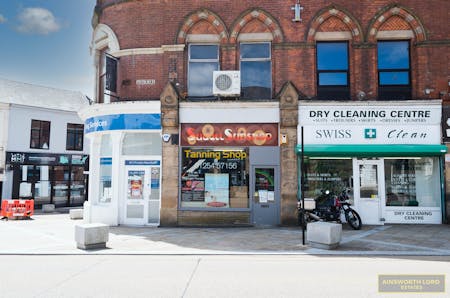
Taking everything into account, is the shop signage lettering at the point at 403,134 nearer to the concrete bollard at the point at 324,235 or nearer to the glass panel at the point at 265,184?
the glass panel at the point at 265,184

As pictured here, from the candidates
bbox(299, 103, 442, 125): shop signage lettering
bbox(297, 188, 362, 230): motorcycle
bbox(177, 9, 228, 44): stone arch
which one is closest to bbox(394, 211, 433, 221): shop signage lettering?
bbox(297, 188, 362, 230): motorcycle

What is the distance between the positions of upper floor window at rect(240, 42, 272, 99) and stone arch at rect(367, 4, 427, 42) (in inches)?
155

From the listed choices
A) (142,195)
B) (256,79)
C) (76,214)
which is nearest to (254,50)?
(256,79)

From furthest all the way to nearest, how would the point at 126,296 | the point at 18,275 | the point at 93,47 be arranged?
the point at 93,47
the point at 18,275
the point at 126,296

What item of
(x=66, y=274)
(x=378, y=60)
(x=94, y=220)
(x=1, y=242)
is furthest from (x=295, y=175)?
(x=1, y=242)

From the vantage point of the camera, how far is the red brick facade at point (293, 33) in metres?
13.4

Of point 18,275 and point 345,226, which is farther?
point 345,226

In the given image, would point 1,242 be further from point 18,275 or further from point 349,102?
point 349,102

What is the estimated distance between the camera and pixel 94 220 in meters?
13.3

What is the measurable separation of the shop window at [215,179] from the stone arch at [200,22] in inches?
173

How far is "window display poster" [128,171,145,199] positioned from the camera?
13344 millimetres

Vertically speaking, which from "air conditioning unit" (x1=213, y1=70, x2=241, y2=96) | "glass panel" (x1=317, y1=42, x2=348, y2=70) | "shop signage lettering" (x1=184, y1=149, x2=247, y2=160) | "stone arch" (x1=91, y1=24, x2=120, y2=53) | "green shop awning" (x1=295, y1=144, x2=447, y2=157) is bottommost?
"shop signage lettering" (x1=184, y1=149, x2=247, y2=160)

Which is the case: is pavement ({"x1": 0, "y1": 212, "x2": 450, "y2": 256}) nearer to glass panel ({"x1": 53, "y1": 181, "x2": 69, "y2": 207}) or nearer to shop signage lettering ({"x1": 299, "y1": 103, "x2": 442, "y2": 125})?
shop signage lettering ({"x1": 299, "y1": 103, "x2": 442, "y2": 125})

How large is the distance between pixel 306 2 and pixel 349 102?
417 centimetres
